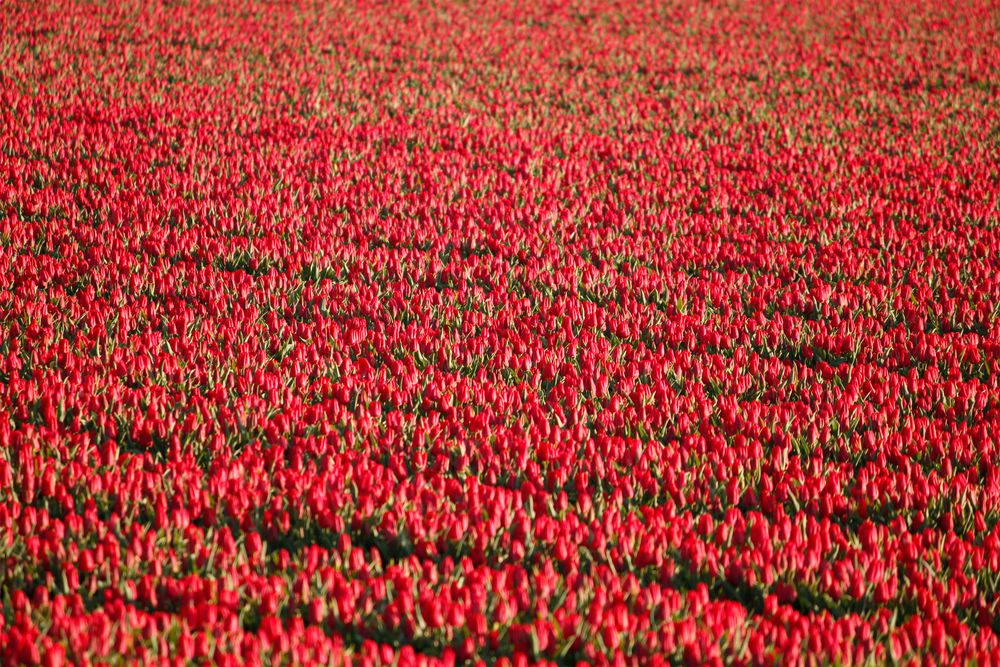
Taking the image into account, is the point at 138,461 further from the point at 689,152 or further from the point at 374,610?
the point at 689,152

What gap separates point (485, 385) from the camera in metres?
4.62

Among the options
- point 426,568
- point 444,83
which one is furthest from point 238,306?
point 444,83

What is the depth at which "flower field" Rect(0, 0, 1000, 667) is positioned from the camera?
3061mm

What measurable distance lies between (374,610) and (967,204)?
7.12 m

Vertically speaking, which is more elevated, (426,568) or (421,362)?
(421,362)

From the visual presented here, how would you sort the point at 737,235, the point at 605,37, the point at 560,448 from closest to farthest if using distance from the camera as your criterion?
1. the point at 560,448
2. the point at 737,235
3. the point at 605,37

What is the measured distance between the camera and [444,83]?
1231 cm

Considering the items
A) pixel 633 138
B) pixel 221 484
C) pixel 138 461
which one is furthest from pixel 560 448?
pixel 633 138

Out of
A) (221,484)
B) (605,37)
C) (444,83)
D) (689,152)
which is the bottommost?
(221,484)

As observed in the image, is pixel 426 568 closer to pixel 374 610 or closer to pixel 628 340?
pixel 374 610

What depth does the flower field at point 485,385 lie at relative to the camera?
3.06 m

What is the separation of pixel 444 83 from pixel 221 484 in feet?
31.3

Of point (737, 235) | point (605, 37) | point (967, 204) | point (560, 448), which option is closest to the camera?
point (560, 448)

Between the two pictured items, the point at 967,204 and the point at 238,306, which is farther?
the point at 967,204
